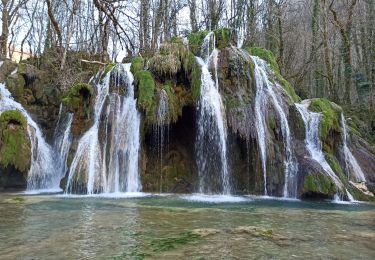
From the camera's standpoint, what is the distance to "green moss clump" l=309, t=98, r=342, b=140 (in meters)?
12.8

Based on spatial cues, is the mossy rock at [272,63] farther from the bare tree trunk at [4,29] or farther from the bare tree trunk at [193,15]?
the bare tree trunk at [4,29]

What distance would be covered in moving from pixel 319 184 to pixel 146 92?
235 inches

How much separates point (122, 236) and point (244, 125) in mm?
7478

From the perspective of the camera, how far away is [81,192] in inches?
451

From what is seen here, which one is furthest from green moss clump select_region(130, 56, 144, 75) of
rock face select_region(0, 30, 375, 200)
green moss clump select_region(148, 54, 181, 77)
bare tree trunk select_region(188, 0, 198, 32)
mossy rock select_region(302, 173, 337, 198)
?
bare tree trunk select_region(188, 0, 198, 32)

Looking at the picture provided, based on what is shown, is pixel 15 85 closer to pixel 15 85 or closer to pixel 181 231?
pixel 15 85

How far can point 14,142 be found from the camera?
42.6ft

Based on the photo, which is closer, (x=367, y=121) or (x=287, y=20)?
(x=367, y=121)

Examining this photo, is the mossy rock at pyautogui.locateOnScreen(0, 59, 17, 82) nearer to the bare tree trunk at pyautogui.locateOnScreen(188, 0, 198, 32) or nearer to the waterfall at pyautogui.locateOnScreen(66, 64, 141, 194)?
the waterfall at pyautogui.locateOnScreen(66, 64, 141, 194)

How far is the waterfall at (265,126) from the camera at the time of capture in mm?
11758

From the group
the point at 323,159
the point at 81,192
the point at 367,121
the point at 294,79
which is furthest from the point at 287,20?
the point at 81,192

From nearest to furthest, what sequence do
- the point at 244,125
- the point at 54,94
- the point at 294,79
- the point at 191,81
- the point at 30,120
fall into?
the point at 244,125 < the point at 191,81 < the point at 30,120 < the point at 54,94 < the point at 294,79

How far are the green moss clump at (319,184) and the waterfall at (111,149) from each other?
5.13 metres

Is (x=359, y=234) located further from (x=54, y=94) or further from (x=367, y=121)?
(x=367, y=121)
